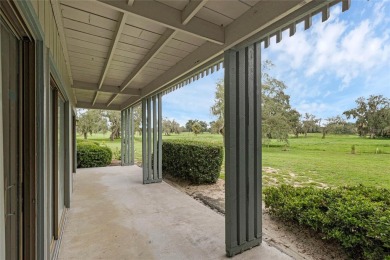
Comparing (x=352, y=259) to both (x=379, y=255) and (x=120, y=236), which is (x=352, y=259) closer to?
(x=379, y=255)

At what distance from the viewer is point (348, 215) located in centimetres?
225

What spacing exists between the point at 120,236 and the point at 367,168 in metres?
8.71

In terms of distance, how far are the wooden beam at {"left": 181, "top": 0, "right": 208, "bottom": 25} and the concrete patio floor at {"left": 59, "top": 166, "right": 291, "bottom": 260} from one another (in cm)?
271

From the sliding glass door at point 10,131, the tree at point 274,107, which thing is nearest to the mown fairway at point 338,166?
the tree at point 274,107

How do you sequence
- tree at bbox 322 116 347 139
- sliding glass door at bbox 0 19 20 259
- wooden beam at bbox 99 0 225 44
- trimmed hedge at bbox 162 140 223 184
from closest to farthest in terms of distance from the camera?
1. sliding glass door at bbox 0 19 20 259
2. wooden beam at bbox 99 0 225 44
3. trimmed hedge at bbox 162 140 223 184
4. tree at bbox 322 116 347 139

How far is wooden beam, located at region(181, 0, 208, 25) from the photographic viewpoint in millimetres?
1917

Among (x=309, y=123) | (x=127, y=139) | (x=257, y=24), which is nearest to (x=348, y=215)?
(x=257, y=24)

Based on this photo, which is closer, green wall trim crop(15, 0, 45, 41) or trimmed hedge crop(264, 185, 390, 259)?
green wall trim crop(15, 0, 45, 41)

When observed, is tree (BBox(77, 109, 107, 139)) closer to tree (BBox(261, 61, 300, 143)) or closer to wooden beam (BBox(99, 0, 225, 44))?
tree (BBox(261, 61, 300, 143))

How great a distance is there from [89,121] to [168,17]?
816 inches

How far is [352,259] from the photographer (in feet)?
7.22

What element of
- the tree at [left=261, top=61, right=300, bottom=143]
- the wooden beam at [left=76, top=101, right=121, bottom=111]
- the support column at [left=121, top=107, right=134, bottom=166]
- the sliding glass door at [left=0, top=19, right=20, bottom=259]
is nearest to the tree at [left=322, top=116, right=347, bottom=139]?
the tree at [left=261, top=61, right=300, bottom=143]

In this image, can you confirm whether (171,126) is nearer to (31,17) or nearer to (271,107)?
(271,107)

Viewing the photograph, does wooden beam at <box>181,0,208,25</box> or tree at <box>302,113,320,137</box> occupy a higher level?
wooden beam at <box>181,0,208,25</box>
